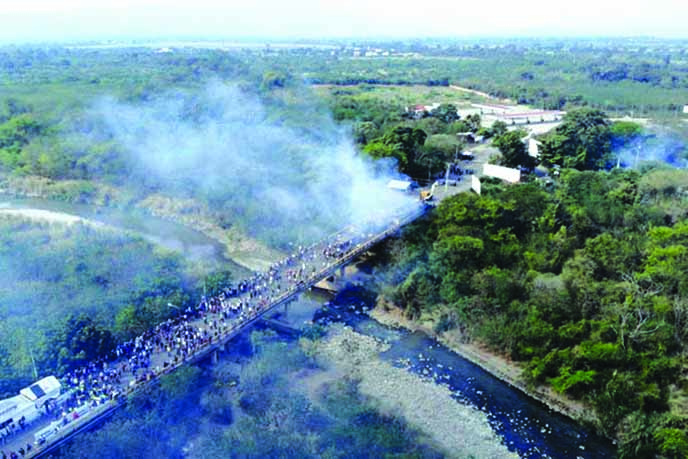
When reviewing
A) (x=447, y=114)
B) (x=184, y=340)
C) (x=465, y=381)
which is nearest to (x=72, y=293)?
(x=184, y=340)

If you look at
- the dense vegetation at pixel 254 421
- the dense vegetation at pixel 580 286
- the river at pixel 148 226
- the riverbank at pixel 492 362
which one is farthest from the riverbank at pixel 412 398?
the river at pixel 148 226

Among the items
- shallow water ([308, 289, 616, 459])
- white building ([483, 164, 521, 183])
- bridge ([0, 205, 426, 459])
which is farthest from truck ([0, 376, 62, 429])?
white building ([483, 164, 521, 183])

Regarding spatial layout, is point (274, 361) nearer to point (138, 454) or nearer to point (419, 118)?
point (138, 454)

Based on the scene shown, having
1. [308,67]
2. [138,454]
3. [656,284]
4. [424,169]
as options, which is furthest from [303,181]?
[308,67]

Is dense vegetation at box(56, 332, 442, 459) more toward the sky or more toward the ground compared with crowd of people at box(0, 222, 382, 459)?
more toward the ground

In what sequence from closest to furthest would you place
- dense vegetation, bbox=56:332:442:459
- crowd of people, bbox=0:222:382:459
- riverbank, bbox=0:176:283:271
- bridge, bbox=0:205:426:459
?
1. bridge, bbox=0:205:426:459
2. dense vegetation, bbox=56:332:442:459
3. crowd of people, bbox=0:222:382:459
4. riverbank, bbox=0:176:283:271

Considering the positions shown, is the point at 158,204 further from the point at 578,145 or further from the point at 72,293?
the point at 578,145

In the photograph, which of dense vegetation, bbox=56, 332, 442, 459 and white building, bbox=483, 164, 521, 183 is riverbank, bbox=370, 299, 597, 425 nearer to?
dense vegetation, bbox=56, 332, 442, 459
